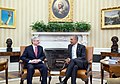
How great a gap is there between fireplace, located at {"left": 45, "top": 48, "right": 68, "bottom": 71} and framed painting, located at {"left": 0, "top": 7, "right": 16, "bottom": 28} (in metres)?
1.50

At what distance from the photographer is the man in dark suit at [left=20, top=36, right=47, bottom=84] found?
196 inches

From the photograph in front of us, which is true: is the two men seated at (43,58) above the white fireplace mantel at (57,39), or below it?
below

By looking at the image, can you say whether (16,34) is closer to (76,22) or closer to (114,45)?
(76,22)

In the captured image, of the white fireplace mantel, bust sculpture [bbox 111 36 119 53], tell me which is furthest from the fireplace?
bust sculpture [bbox 111 36 119 53]

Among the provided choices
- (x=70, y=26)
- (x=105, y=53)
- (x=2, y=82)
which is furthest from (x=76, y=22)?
(x=2, y=82)

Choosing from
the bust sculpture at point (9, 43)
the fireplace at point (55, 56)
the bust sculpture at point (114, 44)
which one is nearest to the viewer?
the bust sculpture at point (114, 44)

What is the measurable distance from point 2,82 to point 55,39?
2719 mm

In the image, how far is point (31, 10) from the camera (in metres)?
8.09

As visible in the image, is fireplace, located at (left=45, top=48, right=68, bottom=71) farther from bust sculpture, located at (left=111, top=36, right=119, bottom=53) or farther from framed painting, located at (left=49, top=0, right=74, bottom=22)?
bust sculpture, located at (left=111, top=36, right=119, bottom=53)

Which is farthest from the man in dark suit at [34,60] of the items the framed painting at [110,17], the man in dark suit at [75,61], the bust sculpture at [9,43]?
the framed painting at [110,17]

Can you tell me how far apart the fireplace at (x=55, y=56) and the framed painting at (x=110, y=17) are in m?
1.67

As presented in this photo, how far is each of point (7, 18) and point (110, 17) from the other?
3.51m

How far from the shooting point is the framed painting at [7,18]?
764cm

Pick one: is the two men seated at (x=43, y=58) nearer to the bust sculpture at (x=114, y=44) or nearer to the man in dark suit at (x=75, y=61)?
the man in dark suit at (x=75, y=61)
